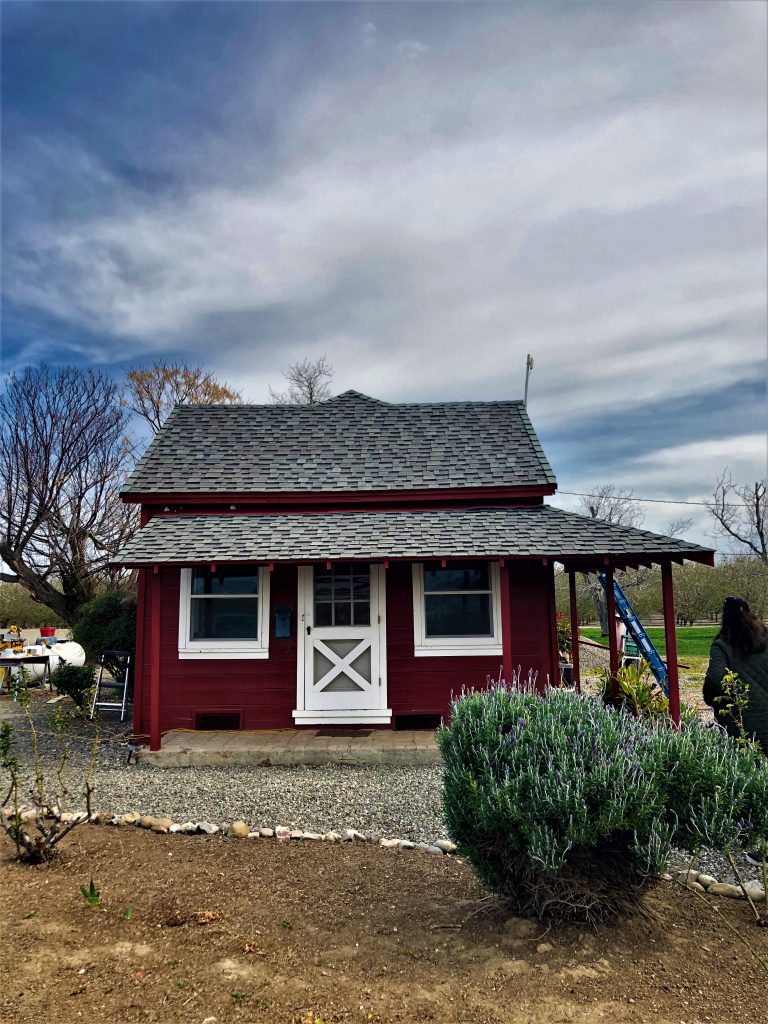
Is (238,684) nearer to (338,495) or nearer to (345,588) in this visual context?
(345,588)

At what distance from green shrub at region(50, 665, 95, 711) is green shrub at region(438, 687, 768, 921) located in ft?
26.6

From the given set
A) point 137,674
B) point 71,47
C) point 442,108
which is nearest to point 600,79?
point 442,108

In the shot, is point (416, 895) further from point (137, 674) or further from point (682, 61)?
point (682, 61)

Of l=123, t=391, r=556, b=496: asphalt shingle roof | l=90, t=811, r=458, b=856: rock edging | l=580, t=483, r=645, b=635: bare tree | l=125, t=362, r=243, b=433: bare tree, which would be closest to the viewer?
l=90, t=811, r=458, b=856: rock edging

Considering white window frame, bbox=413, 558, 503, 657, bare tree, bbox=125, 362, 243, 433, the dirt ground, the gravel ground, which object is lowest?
the gravel ground

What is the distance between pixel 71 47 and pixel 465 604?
27.5 feet

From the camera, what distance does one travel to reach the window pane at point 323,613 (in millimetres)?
8266

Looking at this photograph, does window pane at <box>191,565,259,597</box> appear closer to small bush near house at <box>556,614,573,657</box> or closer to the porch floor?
the porch floor

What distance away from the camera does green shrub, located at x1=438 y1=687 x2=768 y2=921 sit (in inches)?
110

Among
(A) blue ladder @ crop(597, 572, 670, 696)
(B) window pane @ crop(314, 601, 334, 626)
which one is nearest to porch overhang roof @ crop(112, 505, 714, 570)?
(B) window pane @ crop(314, 601, 334, 626)

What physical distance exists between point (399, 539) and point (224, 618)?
9.00ft

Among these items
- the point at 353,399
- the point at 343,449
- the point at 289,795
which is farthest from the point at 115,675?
the point at 353,399

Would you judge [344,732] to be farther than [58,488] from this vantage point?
No

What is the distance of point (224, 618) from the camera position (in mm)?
8523
